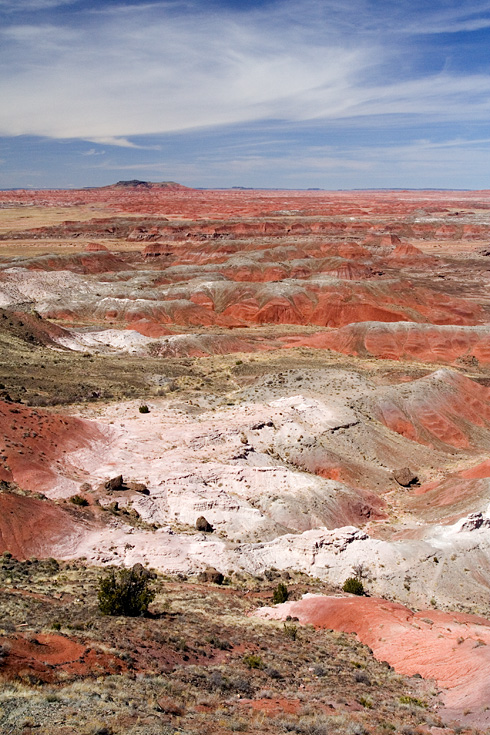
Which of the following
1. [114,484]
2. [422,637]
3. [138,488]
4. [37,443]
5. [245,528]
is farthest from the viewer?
[37,443]

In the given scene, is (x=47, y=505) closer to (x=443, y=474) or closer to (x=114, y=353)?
(x=443, y=474)

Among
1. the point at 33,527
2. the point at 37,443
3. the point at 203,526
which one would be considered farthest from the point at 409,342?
the point at 33,527

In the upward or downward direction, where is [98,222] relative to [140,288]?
upward

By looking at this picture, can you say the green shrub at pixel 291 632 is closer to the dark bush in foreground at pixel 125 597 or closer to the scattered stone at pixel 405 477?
the dark bush in foreground at pixel 125 597

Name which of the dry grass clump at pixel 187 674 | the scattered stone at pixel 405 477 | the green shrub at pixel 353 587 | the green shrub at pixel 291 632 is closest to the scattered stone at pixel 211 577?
the dry grass clump at pixel 187 674

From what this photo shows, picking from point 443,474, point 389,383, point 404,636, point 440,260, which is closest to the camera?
point 404,636

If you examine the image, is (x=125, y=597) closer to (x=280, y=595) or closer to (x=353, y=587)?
(x=280, y=595)

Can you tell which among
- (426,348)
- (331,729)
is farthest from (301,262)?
(331,729)
